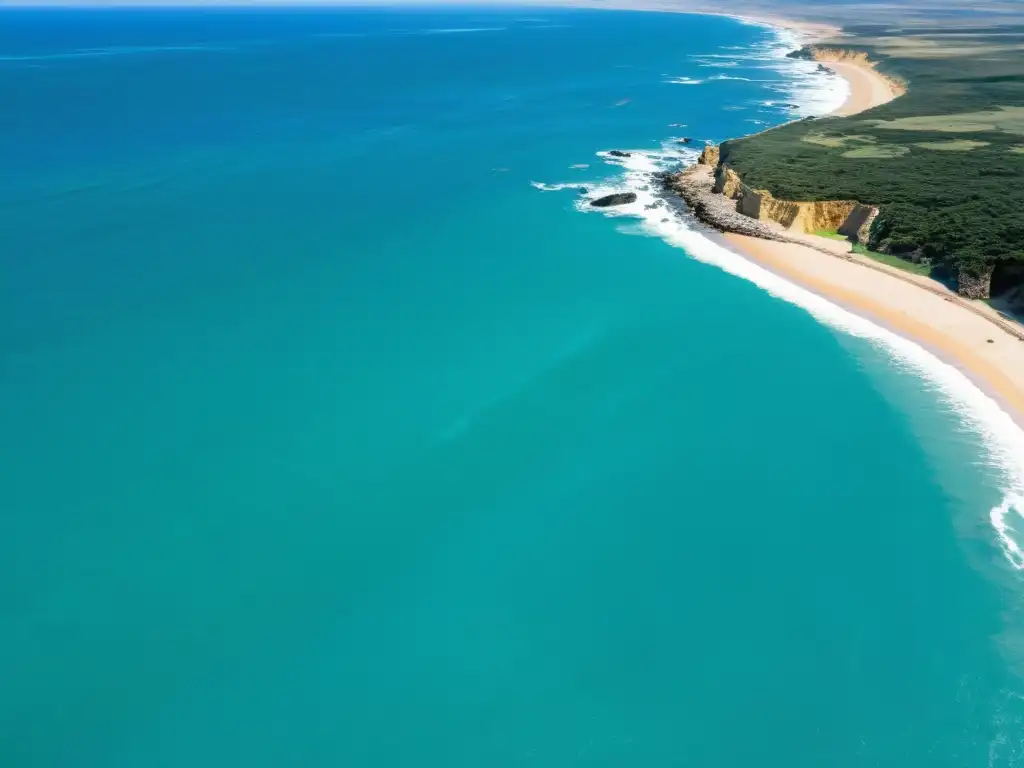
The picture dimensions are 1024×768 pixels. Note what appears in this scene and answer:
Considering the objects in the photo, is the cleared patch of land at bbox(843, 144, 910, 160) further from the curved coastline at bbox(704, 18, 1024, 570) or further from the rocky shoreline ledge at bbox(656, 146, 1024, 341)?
the curved coastline at bbox(704, 18, 1024, 570)

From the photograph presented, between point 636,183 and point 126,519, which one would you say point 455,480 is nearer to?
point 126,519

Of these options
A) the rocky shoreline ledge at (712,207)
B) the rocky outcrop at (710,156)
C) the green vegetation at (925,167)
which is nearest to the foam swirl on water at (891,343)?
the rocky shoreline ledge at (712,207)

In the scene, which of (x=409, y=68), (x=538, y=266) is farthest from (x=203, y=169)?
(x=409, y=68)

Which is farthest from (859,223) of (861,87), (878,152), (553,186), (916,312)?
(861,87)

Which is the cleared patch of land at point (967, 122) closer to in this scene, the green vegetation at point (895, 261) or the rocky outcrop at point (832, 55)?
the green vegetation at point (895, 261)

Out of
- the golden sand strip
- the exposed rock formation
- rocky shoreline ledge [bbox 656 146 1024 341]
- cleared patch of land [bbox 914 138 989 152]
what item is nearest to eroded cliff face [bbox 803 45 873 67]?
cleared patch of land [bbox 914 138 989 152]

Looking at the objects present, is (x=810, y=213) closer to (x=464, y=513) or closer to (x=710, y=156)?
(x=710, y=156)

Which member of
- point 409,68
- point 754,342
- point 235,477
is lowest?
point 235,477
